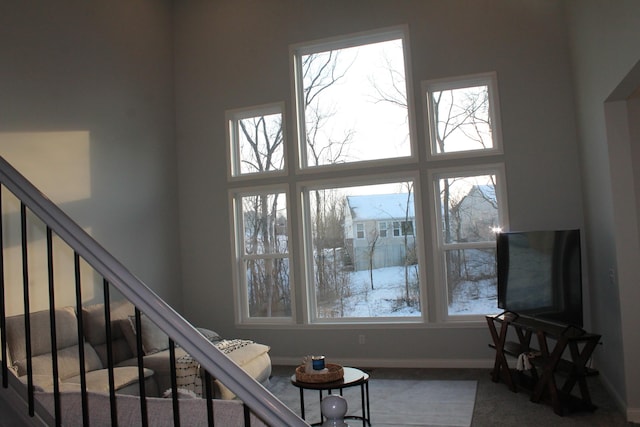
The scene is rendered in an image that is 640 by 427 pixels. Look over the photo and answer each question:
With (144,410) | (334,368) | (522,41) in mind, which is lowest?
(334,368)

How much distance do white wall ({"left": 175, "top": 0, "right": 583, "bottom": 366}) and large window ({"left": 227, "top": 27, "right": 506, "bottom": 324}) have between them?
13 cm

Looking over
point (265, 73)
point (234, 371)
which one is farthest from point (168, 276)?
point (234, 371)

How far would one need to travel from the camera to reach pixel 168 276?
6.06 m

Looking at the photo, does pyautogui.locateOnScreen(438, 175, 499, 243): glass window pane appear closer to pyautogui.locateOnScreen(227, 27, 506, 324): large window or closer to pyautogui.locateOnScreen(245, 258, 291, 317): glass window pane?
pyautogui.locateOnScreen(227, 27, 506, 324): large window

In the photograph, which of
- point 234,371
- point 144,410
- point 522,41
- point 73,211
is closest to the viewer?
point 234,371

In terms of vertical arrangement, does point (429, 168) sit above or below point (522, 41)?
below

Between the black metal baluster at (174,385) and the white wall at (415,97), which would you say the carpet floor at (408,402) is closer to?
the white wall at (415,97)

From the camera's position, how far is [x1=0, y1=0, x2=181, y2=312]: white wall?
4355 millimetres

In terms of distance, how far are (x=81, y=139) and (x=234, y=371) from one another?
173 inches

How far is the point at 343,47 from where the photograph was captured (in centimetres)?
590

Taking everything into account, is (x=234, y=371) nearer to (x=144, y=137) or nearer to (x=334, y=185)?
(x=334, y=185)

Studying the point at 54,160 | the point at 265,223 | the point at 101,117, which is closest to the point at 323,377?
the point at 265,223

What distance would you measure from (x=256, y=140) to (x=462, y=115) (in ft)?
7.92

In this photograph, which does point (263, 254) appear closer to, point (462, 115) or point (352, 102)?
point (352, 102)
